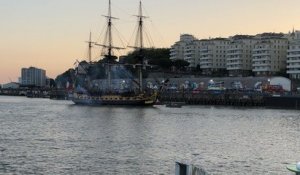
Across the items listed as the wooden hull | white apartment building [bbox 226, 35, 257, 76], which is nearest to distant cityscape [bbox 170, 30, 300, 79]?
white apartment building [bbox 226, 35, 257, 76]

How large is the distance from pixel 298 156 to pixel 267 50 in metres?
145

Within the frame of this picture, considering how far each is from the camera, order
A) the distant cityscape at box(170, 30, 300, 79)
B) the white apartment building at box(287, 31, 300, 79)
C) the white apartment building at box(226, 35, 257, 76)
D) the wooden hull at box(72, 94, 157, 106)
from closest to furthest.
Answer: the wooden hull at box(72, 94, 157, 106)
the white apartment building at box(287, 31, 300, 79)
the distant cityscape at box(170, 30, 300, 79)
the white apartment building at box(226, 35, 257, 76)

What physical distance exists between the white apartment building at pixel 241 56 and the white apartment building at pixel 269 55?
266 inches

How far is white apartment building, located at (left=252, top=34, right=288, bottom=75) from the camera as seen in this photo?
592 feet

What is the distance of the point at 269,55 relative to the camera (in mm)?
180500

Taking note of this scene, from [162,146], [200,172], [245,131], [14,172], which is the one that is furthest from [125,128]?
[200,172]

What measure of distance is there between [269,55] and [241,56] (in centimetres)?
A: 1537

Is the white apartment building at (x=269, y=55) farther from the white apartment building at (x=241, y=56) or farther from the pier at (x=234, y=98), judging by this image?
the pier at (x=234, y=98)

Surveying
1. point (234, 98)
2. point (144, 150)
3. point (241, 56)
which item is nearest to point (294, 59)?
point (241, 56)

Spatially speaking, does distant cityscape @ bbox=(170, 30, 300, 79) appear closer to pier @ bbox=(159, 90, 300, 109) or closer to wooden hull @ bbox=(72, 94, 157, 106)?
pier @ bbox=(159, 90, 300, 109)

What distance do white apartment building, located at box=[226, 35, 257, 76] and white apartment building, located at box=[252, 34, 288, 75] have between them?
6.75m

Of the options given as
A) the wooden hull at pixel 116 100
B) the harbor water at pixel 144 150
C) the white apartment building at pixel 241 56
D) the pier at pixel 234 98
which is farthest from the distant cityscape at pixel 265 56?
the harbor water at pixel 144 150

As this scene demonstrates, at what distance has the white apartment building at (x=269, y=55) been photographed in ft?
592

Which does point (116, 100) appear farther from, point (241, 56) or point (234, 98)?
point (241, 56)
